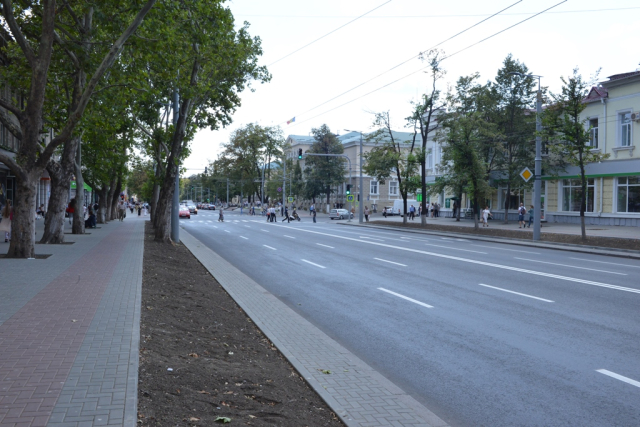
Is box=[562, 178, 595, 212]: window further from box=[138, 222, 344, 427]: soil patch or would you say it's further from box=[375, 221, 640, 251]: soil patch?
box=[138, 222, 344, 427]: soil patch

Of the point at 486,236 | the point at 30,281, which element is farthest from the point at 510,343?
the point at 486,236

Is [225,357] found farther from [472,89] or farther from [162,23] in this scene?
[472,89]

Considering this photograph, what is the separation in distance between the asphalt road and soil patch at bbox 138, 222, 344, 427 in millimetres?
1185

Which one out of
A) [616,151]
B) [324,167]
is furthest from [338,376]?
[324,167]

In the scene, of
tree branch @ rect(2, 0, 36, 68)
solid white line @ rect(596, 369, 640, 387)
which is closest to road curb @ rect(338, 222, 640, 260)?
solid white line @ rect(596, 369, 640, 387)

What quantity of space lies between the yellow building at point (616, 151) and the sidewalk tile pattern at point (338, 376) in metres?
29.3

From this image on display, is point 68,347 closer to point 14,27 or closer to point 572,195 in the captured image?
point 14,27

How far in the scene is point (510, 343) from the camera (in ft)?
23.6

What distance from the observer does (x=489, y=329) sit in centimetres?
796

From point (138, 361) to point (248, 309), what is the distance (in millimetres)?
3747

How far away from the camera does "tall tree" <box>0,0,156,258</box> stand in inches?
508

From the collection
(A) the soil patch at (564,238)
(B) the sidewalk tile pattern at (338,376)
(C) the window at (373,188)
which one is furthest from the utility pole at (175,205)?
(C) the window at (373,188)

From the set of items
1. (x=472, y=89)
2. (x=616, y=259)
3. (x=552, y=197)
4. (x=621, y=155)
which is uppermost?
(x=472, y=89)

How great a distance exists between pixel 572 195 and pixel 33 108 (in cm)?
3606
